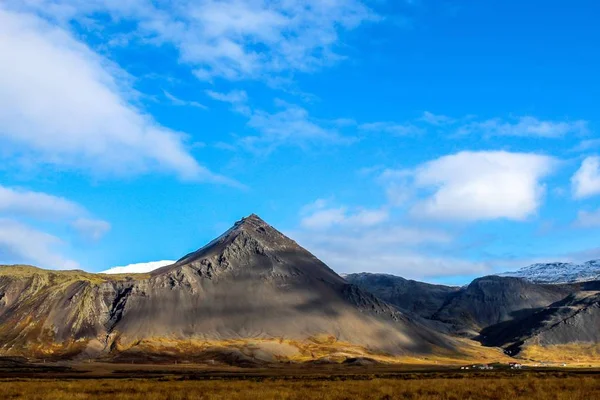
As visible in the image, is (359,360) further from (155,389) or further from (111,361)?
(155,389)

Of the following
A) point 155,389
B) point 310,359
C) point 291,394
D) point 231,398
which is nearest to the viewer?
point 231,398

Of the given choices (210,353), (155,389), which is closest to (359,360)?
(210,353)

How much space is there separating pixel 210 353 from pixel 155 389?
488 feet

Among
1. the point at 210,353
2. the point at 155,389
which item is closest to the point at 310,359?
the point at 210,353

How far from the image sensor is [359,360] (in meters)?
179

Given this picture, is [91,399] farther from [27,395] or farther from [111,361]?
[111,361]

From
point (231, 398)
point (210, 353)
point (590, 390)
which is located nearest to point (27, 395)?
point (231, 398)

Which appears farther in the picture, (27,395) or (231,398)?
(27,395)

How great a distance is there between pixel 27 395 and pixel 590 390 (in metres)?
46.1

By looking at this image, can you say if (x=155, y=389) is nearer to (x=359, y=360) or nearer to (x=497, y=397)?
(x=497, y=397)

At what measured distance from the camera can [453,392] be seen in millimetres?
50656

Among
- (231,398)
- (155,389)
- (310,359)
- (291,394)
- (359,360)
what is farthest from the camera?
(310,359)

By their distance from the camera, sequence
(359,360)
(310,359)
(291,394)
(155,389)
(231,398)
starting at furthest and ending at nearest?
(310,359)
(359,360)
(155,389)
(291,394)
(231,398)

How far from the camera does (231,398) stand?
46250mm
